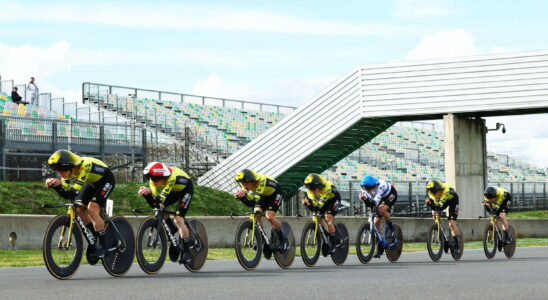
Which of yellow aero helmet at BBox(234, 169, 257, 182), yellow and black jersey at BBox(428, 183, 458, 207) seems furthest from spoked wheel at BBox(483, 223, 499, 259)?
yellow aero helmet at BBox(234, 169, 257, 182)

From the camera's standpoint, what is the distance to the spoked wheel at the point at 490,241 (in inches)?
716

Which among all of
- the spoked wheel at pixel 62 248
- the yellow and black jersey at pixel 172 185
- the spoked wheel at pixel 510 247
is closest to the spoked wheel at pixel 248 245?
the yellow and black jersey at pixel 172 185

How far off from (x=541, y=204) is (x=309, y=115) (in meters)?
15.7

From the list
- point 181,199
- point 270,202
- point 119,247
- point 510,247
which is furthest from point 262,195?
point 510,247

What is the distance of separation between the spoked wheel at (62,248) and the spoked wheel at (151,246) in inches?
40.3

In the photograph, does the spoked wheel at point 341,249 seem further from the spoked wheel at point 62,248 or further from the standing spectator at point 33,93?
the standing spectator at point 33,93

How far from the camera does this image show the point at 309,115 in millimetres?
34656

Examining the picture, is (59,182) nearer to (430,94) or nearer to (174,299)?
(174,299)

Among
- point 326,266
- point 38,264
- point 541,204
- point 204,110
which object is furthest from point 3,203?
point 541,204

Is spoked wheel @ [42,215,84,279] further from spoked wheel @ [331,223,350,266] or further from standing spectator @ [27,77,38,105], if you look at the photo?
standing spectator @ [27,77,38,105]

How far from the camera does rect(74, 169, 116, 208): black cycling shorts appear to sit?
1141cm

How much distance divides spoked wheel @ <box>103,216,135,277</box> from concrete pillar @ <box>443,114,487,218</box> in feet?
75.7

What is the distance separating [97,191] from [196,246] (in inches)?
79.6

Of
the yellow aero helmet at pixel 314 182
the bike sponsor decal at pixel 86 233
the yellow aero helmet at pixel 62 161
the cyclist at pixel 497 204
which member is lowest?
the bike sponsor decal at pixel 86 233
